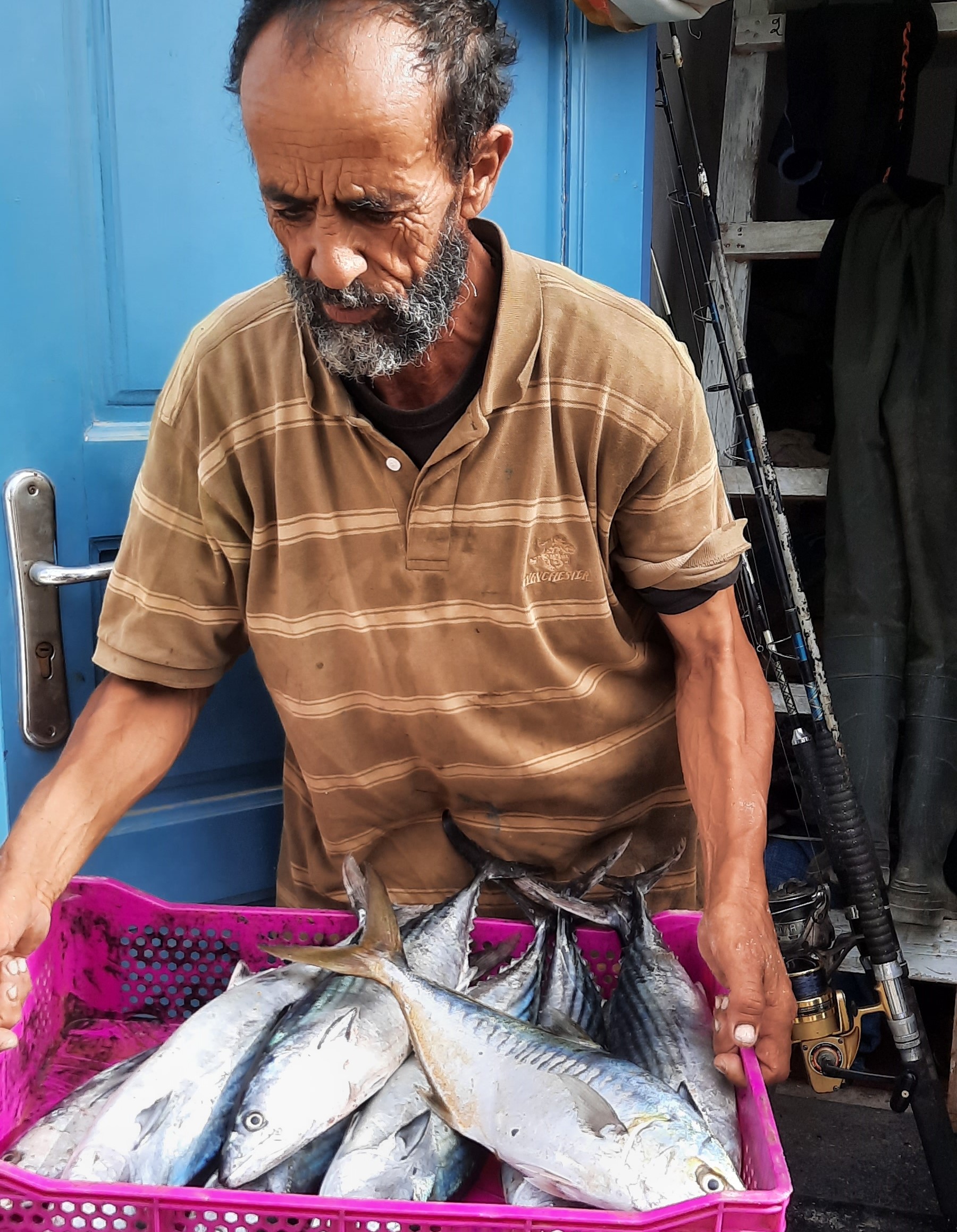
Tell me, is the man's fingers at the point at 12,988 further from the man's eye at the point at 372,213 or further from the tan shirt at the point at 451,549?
the man's eye at the point at 372,213

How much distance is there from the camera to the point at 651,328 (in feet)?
5.06

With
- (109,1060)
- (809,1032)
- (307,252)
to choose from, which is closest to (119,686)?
(109,1060)

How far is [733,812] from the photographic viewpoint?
143cm

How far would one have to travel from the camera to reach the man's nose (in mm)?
1256

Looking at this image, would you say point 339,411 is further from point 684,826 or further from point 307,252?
point 684,826

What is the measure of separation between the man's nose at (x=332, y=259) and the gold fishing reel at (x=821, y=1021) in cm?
158

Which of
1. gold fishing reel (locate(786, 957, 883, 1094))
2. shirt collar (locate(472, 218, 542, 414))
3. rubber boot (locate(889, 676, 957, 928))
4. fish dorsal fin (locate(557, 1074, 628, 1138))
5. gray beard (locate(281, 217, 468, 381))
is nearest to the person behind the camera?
fish dorsal fin (locate(557, 1074, 628, 1138))

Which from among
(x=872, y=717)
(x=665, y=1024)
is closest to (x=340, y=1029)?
(x=665, y=1024)

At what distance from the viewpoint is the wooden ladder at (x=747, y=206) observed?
3.03m

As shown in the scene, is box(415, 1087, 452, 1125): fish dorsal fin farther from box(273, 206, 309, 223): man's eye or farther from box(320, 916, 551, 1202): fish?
box(273, 206, 309, 223): man's eye

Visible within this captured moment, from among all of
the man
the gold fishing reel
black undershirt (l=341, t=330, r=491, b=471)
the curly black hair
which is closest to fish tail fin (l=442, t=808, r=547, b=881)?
the man

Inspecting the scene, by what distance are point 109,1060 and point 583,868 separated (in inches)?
30.6

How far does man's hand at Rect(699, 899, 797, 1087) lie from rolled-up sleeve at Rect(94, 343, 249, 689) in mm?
868

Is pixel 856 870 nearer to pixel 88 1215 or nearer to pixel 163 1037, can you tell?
pixel 163 1037
